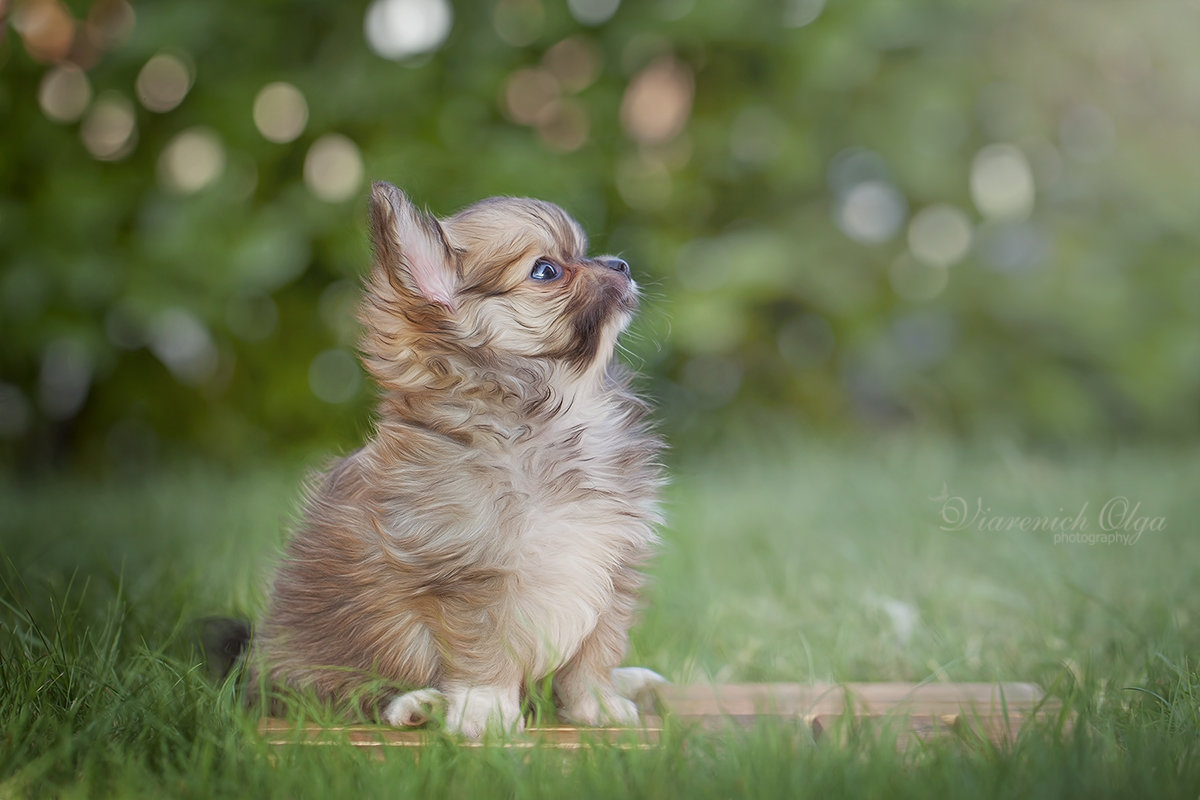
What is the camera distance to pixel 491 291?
210cm

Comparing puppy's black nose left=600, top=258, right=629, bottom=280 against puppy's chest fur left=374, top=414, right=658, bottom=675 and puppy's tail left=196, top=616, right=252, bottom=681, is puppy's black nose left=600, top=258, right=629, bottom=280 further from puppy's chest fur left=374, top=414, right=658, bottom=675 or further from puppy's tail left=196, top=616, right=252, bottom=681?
puppy's tail left=196, top=616, right=252, bottom=681

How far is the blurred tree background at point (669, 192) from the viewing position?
15.3 ft

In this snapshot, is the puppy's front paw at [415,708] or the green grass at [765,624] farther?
the puppy's front paw at [415,708]

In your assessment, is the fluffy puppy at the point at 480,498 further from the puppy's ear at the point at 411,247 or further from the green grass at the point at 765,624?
the green grass at the point at 765,624

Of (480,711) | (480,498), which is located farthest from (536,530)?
(480,711)

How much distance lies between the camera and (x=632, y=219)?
5.26m

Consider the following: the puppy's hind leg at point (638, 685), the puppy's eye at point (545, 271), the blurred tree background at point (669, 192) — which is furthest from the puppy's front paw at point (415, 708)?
the blurred tree background at point (669, 192)

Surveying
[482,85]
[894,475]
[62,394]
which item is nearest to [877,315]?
[894,475]

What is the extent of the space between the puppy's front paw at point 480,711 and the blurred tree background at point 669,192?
2.27 metres

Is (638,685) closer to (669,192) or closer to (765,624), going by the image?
(765,624)

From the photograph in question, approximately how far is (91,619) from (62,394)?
11.4 feet

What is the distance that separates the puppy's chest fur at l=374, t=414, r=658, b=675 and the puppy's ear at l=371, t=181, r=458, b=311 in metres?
0.33

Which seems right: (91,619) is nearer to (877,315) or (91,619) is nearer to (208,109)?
(208,109)

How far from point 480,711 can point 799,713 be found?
67cm
